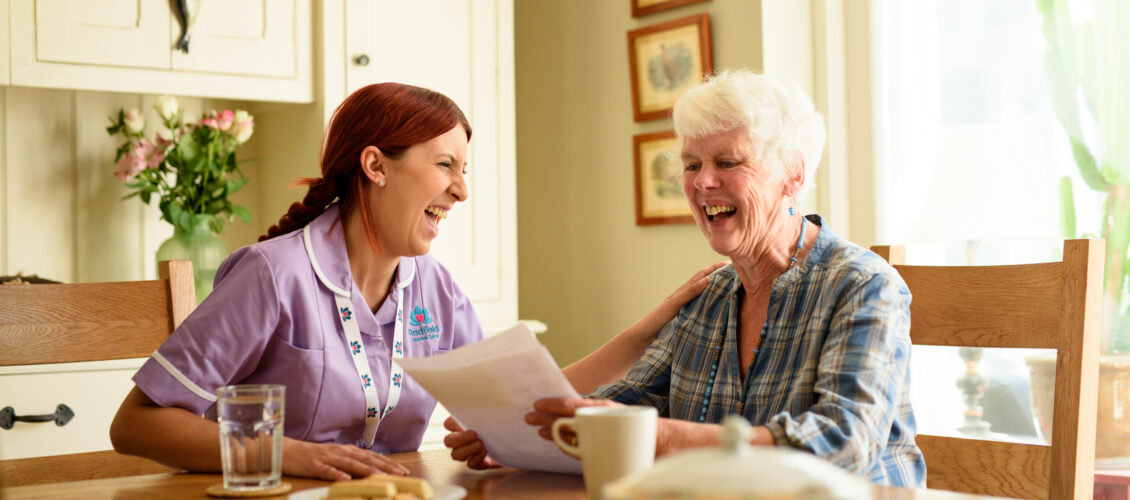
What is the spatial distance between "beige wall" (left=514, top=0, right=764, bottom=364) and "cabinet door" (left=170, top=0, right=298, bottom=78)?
2.98 feet

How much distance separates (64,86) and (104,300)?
1.17m

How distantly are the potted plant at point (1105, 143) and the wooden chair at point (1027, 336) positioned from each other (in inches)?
34.5

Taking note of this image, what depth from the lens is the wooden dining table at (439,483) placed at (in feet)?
3.56

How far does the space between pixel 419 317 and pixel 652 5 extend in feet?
5.51

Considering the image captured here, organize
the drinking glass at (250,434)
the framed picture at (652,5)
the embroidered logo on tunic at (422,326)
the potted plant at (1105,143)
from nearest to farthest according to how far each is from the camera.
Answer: the drinking glass at (250,434) < the embroidered logo on tunic at (422,326) < the potted plant at (1105,143) < the framed picture at (652,5)

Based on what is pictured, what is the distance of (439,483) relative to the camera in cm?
116

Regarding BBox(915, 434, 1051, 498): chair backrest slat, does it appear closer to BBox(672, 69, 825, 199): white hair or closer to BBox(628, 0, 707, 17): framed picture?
BBox(672, 69, 825, 199): white hair

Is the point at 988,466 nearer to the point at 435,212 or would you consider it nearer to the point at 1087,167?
the point at 435,212

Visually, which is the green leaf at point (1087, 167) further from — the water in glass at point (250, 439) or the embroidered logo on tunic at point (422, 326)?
the water in glass at point (250, 439)

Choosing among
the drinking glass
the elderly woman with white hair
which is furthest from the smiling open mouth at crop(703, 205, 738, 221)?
the drinking glass

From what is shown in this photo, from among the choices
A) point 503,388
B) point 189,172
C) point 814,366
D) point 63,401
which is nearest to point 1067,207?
point 814,366

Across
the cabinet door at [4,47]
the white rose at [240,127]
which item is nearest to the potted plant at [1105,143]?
the white rose at [240,127]

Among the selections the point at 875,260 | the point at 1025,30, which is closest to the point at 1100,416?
the point at 1025,30

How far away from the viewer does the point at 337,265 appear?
154 cm
